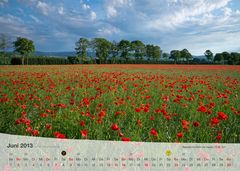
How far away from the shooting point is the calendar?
117 centimetres

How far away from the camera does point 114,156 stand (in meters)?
1.22

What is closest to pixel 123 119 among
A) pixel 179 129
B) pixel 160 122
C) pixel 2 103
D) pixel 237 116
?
pixel 160 122

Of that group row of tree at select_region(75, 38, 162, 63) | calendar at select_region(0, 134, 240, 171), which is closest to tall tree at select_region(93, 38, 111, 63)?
row of tree at select_region(75, 38, 162, 63)

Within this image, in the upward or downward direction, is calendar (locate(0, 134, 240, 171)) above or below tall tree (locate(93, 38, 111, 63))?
below

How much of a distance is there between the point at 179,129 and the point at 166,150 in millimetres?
748

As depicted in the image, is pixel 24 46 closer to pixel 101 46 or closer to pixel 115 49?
pixel 101 46

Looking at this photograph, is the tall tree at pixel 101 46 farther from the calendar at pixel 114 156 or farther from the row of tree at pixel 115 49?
the calendar at pixel 114 156

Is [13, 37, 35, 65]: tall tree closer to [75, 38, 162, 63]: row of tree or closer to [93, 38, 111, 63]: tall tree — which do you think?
[75, 38, 162, 63]: row of tree

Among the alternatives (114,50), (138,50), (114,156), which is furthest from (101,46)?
(114,156)

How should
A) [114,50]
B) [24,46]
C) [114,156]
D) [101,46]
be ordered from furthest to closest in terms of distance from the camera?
[114,50]
[101,46]
[24,46]
[114,156]

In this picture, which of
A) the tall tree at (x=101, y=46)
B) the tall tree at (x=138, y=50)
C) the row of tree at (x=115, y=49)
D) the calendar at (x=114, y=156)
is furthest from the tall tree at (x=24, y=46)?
the tall tree at (x=138, y=50)

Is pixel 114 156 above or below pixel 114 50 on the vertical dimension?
below

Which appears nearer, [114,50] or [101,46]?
[101,46]

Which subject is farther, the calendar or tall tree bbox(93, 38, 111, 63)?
tall tree bbox(93, 38, 111, 63)
